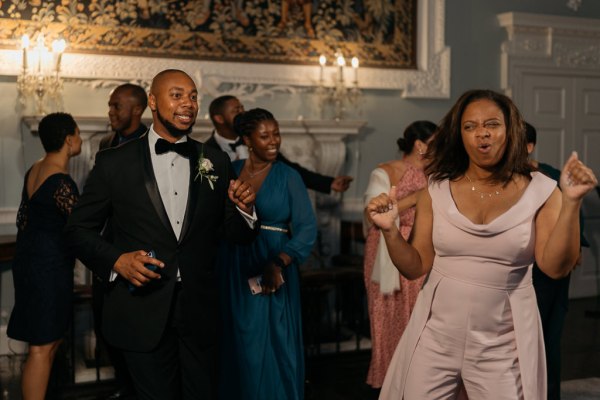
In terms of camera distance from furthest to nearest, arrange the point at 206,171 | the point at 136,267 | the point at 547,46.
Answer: the point at 547,46
the point at 206,171
the point at 136,267

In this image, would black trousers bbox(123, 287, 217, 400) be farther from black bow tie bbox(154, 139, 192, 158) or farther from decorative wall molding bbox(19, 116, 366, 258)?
decorative wall molding bbox(19, 116, 366, 258)

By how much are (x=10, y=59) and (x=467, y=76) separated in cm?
441

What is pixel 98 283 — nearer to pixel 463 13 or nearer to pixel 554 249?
pixel 554 249

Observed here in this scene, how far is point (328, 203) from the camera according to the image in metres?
7.50

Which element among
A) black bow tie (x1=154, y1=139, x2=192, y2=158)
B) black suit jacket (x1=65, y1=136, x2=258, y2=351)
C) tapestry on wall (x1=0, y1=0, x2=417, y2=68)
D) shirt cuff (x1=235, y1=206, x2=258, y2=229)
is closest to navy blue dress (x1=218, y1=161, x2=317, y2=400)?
shirt cuff (x1=235, y1=206, x2=258, y2=229)

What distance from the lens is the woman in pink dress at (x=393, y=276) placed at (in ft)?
16.5

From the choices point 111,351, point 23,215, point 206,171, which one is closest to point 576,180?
point 206,171

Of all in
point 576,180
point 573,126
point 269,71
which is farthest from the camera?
point 573,126

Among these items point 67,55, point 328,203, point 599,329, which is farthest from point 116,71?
point 599,329

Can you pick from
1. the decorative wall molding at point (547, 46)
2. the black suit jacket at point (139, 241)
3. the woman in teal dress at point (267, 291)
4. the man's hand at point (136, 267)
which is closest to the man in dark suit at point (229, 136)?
the woman in teal dress at point (267, 291)

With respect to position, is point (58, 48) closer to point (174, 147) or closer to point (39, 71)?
point (39, 71)

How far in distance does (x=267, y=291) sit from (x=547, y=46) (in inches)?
224

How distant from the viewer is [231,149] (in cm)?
570

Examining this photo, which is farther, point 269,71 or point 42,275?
point 269,71
